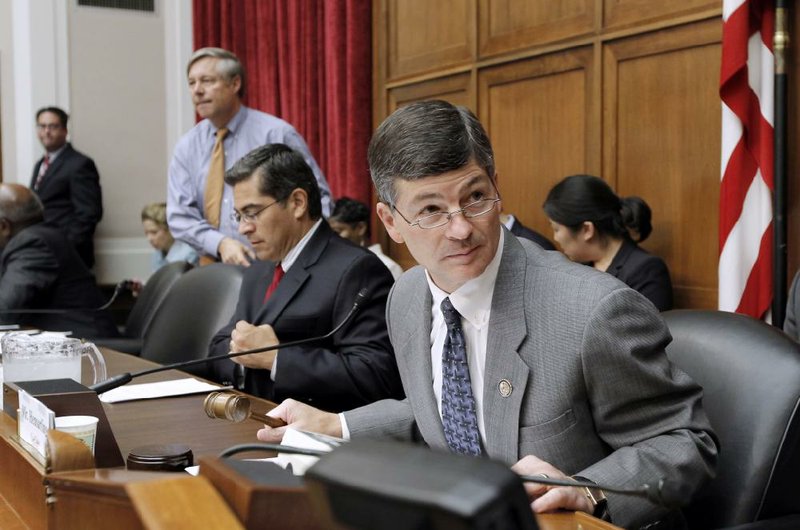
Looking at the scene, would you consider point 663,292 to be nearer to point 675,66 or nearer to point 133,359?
point 675,66

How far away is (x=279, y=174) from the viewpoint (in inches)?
99.3

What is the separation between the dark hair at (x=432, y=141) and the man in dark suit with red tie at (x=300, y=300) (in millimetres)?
816

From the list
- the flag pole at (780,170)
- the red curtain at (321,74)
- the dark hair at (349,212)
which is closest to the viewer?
the flag pole at (780,170)

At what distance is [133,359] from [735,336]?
1711 millimetres

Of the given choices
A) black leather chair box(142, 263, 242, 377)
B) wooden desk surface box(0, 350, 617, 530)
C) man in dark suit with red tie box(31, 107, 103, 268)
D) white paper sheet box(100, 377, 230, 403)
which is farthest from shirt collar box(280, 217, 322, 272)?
man in dark suit with red tie box(31, 107, 103, 268)

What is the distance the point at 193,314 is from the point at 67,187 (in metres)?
3.45

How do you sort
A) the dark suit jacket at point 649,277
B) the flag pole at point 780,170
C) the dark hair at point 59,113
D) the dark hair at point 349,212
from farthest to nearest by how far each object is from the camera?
1. the dark hair at point 59,113
2. the dark hair at point 349,212
3. the dark suit jacket at point 649,277
4. the flag pole at point 780,170

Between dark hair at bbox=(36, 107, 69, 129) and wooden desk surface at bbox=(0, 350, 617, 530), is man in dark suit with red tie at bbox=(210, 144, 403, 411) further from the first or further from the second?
dark hair at bbox=(36, 107, 69, 129)

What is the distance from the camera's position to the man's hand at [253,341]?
212 cm

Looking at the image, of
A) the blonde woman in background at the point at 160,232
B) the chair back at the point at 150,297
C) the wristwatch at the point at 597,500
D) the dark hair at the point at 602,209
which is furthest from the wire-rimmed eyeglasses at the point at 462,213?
the blonde woman in background at the point at 160,232

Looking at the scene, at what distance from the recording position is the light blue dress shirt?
3.99m

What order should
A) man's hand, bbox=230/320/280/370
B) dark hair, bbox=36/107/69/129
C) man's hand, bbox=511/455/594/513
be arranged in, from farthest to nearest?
1. dark hair, bbox=36/107/69/129
2. man's hand, bbox=230/320/280/370
3. man's hand, bbox=511/455/594/513

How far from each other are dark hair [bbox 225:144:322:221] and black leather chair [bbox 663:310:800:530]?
1.35 m

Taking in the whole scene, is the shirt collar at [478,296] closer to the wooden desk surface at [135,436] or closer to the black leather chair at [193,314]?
the wooden desk surface at [135,436]
